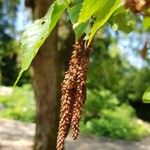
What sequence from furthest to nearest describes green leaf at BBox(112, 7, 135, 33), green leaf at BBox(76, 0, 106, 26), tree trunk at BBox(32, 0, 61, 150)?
tree trunk at BBox(32, 0, 61, 150)
green leaf at BBox(112, 7, 135, 33)
green leaf at BBox(76, 0, 106, 26)

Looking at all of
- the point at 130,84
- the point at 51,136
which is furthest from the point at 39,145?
the point at 130,84

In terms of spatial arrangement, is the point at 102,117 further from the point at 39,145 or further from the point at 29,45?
the point at 29,45

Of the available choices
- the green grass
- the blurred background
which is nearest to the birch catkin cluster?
the blurred background

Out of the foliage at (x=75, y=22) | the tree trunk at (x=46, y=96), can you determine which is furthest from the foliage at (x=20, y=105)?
the foliage at (x=75, y=22)

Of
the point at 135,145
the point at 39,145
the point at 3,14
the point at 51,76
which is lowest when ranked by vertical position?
the point at 135,145

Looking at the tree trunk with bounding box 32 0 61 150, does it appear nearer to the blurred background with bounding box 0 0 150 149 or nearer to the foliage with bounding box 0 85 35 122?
the blurred background with bounding box 0 0 150 149

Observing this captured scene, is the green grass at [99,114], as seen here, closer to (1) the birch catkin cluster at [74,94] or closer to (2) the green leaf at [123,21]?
(2) the green leaf at [123,21]
